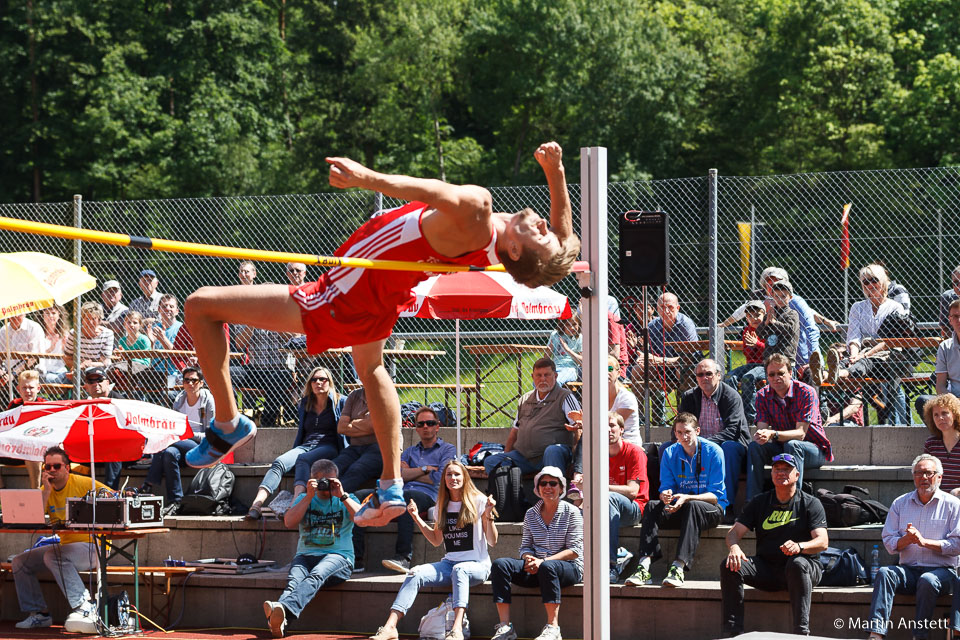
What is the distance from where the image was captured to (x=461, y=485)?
8867 millimetres

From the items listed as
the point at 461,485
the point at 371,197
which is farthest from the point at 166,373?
the point at 461,485

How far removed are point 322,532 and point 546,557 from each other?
183 cm

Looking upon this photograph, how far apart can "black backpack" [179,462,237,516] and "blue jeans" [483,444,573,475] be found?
7.62 feet

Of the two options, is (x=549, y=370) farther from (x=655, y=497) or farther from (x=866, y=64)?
(x=866, y=64)

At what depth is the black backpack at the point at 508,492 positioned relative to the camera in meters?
9.38

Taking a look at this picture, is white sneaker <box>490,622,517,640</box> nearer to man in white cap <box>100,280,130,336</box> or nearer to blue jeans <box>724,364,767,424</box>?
blue jeans <box>724,364,767,424</box>

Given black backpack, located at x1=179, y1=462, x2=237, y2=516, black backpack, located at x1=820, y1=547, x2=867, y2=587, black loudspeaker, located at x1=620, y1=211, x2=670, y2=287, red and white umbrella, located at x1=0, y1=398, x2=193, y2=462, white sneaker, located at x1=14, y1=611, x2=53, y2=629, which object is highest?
black loudspeaker, located at x1=620, y1=211, x2=670, y2=287

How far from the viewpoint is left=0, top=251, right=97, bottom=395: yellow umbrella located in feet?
29.0

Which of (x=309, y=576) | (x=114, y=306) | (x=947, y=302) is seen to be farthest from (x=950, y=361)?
(x=114, y=306)

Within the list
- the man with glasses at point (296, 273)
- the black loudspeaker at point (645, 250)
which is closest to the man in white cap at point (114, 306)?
the man with glasses at point (296, 273)

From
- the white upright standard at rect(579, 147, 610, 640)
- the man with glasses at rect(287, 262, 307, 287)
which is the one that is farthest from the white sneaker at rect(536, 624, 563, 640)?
the man with glasses at rect(287, 262, 307, 287)

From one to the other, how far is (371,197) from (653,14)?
2472cm

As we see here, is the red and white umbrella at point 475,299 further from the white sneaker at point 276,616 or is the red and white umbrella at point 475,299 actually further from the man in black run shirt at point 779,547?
the white sneaker at point 276,616

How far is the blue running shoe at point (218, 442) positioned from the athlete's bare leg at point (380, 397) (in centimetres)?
55
